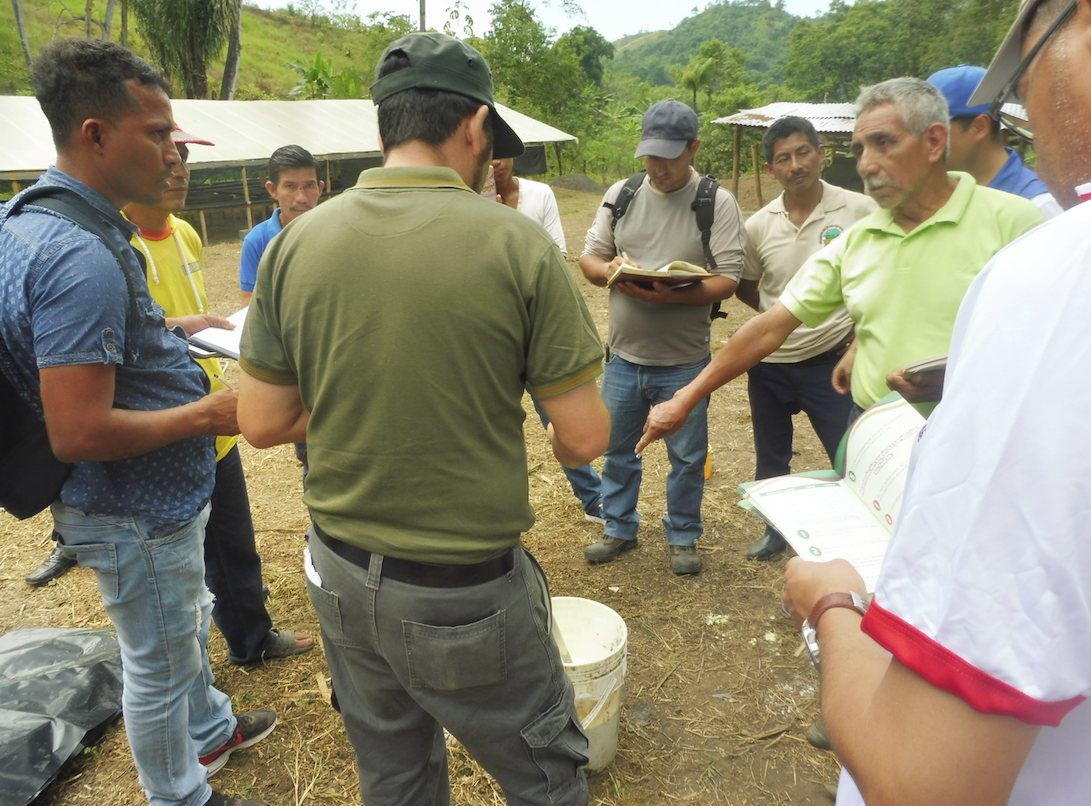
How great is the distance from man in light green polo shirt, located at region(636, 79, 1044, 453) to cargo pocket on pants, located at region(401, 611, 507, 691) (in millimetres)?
1577

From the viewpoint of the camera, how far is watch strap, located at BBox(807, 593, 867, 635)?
93cm

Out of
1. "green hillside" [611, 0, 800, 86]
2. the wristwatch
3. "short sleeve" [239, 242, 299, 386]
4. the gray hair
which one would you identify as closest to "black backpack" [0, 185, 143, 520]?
"short sleeve" [239, 242, 299, 386]

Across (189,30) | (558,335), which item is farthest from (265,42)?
(558,335)

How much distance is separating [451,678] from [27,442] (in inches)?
52.8

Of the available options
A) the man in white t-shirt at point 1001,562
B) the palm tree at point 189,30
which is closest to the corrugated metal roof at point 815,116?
the man in white t-shirt at point 1001,562

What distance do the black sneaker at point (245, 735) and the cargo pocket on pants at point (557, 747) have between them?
1659 mm

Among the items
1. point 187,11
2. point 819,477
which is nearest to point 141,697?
point 819,477

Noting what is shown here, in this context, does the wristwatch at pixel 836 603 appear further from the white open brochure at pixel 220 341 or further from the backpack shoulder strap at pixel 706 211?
the backpack shoulder strap at pixel 706 211

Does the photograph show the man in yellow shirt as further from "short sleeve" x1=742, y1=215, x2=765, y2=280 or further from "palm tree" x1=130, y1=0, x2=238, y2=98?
"palm tree" x1=130, y1=0, x2=238, y2=98

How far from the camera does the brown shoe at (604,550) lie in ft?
13.2

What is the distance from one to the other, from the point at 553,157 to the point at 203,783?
2947 cm

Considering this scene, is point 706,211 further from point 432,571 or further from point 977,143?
point 432,571

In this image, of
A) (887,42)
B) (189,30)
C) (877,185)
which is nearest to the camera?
(877,185)

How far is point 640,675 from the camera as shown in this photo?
3178 mm
